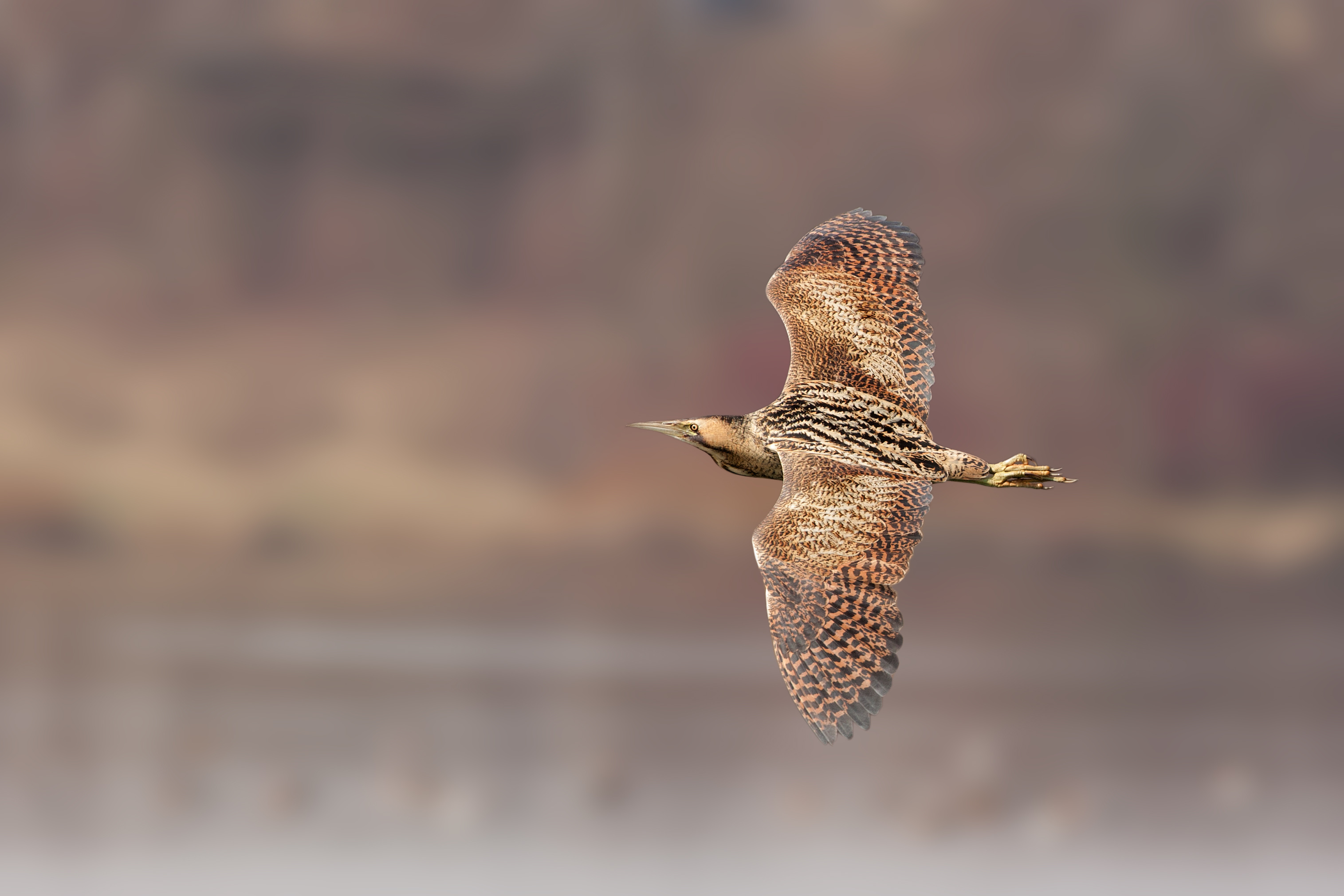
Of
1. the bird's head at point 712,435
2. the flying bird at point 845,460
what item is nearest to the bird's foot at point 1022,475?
the flying bird at point 845,460

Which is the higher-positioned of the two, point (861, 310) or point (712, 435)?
point (861, 310)

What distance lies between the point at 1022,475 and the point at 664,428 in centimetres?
375

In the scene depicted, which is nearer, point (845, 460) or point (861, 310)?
point (845, 460)

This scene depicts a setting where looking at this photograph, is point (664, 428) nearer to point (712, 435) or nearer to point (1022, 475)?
point (712, 435)

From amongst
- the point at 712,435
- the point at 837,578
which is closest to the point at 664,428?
the point at 712,435

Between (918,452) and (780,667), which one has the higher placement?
(918,452)

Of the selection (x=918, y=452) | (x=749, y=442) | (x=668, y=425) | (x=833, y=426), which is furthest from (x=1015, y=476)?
(x=668, y=425)

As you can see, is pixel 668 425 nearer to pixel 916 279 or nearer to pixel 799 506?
pixel 799 506

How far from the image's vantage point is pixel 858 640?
10.7 meters

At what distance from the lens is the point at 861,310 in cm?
1450

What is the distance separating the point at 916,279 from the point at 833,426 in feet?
7.88

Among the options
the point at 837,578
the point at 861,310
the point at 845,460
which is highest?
the point at 861,310

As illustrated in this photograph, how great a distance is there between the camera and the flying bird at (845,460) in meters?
10.8

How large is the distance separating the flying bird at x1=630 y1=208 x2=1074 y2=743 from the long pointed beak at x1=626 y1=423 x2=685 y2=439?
0.06 feet
